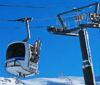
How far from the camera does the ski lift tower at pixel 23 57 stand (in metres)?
21.6

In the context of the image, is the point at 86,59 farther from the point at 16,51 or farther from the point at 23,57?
the point at 16,51

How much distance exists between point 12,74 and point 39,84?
9.14m

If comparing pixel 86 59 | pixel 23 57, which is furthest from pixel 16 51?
pixel 86 59

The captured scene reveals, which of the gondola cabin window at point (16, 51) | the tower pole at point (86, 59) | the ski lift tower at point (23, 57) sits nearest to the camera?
the tower pole at point (86, 59)

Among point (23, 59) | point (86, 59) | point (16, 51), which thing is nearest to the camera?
point (86, 59)

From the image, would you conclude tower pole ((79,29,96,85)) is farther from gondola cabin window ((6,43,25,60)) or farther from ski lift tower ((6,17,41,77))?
gondola cabin window ((6,43,25,60))

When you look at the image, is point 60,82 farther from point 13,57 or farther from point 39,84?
point 13,57

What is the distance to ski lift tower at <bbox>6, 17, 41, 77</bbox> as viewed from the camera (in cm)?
2161

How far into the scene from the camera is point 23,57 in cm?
A: 2216

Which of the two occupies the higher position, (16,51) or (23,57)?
(16,51)

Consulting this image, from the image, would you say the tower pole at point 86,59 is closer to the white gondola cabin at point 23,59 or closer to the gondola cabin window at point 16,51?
the white gondola cabin at point 23,59

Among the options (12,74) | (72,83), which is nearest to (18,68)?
(12,74)

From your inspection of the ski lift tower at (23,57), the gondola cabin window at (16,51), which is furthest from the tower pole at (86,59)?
the gondola cabin window at (16,51)

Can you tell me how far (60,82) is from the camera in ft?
99.9
